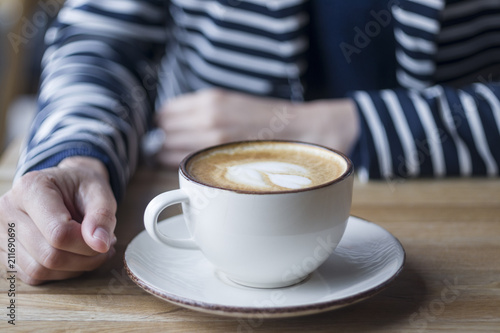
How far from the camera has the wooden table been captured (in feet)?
1.40

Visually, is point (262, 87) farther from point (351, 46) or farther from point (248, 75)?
point (351, 46)

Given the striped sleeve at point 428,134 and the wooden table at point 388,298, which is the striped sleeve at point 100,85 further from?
the striped sleeve at point 428,134

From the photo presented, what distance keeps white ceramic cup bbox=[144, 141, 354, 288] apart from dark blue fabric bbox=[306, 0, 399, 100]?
1.85ft

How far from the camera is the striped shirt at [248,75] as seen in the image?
2.53 feet

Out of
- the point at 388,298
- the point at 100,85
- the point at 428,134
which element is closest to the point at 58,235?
Result: the point at 388,298

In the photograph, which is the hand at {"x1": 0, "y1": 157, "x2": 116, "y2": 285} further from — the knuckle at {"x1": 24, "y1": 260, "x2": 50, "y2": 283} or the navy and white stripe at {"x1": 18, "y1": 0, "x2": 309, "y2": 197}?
the navy and white stripe at {"x1": 18, "y1": 0, "x2": 309, "y2": 197}

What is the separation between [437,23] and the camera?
2.87ft

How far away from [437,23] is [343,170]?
1.66 feet

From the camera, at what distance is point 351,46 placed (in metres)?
0.99

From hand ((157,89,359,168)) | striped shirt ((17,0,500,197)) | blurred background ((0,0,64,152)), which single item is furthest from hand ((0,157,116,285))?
blurred background ((0,0,64,152))

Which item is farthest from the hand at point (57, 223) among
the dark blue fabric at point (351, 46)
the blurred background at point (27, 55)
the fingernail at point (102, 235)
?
the blurred background at point (27, 55)

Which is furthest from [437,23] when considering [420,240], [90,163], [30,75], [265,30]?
[30,75]

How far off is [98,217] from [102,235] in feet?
0.07

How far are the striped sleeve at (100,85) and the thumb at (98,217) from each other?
110 mm
